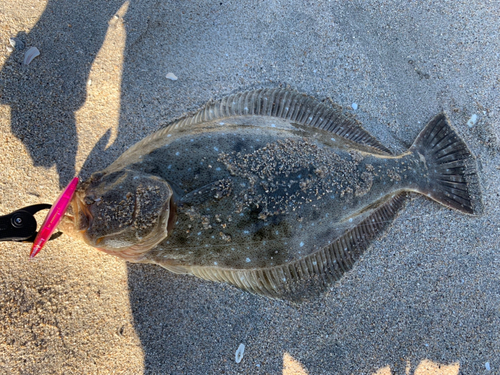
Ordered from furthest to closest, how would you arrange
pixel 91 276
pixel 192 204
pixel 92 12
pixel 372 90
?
1. pixel 372 90
2. pixel 92 12
3. pixel 91 276
4. pixel 192 204

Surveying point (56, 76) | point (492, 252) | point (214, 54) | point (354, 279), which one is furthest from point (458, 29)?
point (56, 76)

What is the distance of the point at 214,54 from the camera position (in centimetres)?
234

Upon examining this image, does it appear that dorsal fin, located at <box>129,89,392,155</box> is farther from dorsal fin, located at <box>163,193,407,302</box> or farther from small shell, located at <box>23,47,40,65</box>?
small shell, located at <box>23,47,40,65</box>

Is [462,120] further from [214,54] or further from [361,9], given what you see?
[214,54]

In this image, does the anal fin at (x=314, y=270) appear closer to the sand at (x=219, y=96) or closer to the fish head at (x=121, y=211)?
the sand at (x=219, y=96)

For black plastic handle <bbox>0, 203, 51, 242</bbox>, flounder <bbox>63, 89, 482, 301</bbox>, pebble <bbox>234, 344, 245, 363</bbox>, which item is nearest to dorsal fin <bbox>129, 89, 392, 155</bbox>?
flounder <bbox>63, 89, 482, 301</bbox>

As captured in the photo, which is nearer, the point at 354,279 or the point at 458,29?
the point at 354,279

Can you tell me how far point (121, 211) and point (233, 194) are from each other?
61 centimetres

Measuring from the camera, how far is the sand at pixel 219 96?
2.08 m

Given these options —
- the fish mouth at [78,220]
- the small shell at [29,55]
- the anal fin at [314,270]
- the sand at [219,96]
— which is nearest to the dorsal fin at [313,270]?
the anal fin at [314,270]

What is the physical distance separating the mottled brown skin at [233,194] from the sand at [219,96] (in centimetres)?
42

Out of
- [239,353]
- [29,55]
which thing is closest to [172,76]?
[29,55]

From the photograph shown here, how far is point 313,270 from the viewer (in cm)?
220

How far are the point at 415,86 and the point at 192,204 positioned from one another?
2.02m
